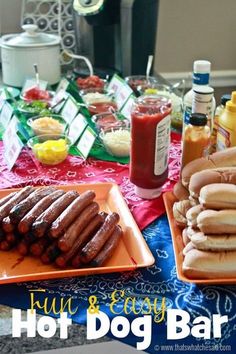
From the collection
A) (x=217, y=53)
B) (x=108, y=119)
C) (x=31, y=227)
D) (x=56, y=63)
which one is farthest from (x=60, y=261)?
(x=217, y=53)

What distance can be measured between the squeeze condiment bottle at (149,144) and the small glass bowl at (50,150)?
8.8 inches

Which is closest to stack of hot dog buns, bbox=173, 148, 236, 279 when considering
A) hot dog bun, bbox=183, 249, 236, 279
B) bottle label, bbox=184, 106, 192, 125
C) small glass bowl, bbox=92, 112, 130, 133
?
hot dog bun, bbox=183, 249, 236, 279

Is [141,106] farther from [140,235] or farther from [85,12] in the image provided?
[85,12]

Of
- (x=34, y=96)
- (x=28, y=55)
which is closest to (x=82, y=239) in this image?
(x=34, y=96)

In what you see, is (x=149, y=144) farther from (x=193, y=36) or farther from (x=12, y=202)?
Answer: (x=193, y=36)

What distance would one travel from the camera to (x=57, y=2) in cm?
194

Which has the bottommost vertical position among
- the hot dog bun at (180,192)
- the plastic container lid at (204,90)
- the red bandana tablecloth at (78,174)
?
the red bandana tablecloth at (78,174)

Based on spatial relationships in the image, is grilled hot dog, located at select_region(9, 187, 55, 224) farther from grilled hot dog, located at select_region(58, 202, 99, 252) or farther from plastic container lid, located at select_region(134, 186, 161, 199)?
plastic container lid, located at select_region(134, 186, 161, 199)

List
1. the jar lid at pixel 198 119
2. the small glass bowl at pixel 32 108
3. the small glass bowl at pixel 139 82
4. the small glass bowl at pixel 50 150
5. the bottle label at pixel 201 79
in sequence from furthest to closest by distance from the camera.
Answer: the small glass bowl at pixel 139 82 < the small glass bowl at pixel 32 108 < the small glass bowl at pixel 50 150 < the bottle label at pixel 201 79 < the jar lid at pixel 198 119

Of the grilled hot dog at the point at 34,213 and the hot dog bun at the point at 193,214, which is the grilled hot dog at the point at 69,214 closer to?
the grilled hot dog at the point at 34,213

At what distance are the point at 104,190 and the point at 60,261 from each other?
0.87 feet

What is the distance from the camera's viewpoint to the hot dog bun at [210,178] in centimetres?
87

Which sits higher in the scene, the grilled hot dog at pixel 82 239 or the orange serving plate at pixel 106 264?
the grilled hot dog at pixel 82 239

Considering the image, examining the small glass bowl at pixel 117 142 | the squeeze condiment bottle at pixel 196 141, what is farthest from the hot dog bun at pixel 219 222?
the small glass bowl at pixel 117 142
